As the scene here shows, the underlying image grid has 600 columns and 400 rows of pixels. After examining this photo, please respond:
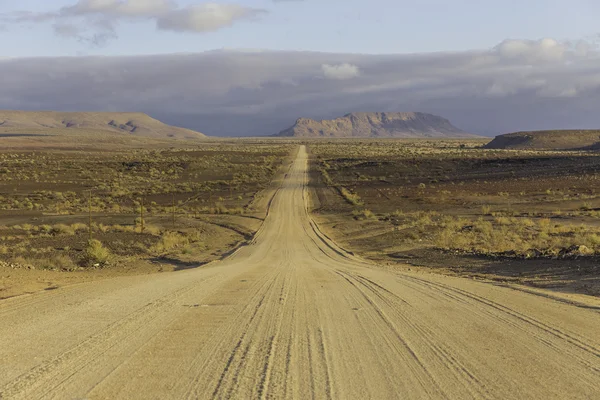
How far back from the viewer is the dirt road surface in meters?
6.56

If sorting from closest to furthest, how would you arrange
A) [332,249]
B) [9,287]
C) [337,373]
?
[337,373] < [9,287] < [332,249]

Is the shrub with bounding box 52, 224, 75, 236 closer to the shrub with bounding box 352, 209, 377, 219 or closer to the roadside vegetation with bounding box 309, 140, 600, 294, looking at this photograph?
the roadside vegetation with bounding box 309, 140, 600, 294

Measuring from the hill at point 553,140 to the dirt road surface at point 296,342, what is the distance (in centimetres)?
15564

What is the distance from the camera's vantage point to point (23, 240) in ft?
93.2

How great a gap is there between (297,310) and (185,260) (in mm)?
13618

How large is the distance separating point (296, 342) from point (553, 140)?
172m

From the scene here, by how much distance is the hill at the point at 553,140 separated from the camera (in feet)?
515

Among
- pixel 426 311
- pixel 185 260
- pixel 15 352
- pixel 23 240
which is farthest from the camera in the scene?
pixel 23 240

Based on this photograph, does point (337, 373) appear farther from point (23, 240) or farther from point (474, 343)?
point (23, 240)

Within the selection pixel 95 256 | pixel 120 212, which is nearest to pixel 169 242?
pixel 95 256

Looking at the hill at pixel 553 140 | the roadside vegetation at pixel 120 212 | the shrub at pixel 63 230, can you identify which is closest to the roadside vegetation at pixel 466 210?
the roadside vegetation at pixel 120 212

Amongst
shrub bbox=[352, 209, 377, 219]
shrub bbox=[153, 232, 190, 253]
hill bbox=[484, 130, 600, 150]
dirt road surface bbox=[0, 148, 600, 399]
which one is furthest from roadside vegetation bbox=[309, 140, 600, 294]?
hill bbox=[484, 130, 600, 150]

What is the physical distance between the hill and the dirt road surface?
6127 inches

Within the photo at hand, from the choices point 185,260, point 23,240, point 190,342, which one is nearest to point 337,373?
point 190,342
